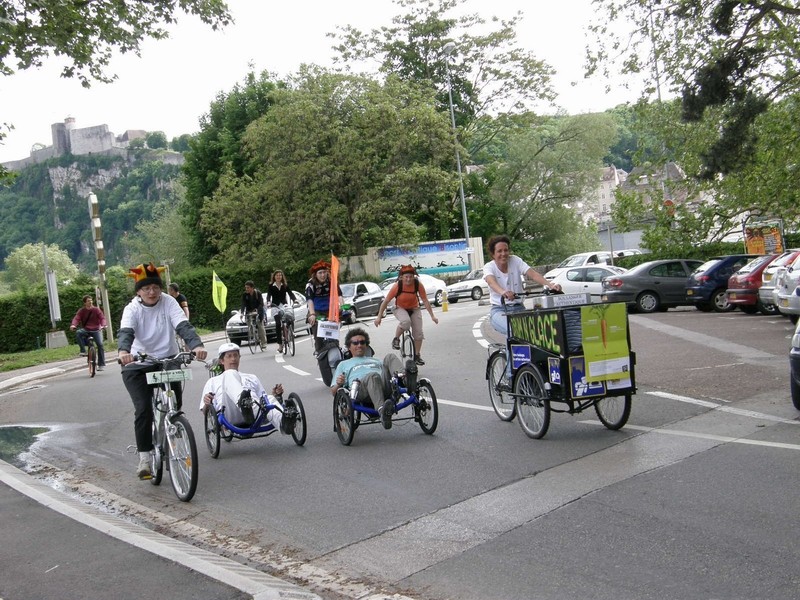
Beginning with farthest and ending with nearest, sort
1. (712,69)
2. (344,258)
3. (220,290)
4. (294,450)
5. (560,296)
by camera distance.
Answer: (344,258) < (220,290) < (712,69) < (294,450) < (560,296)

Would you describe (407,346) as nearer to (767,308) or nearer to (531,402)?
(531,402)

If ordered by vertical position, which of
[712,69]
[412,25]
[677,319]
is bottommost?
[677,319]

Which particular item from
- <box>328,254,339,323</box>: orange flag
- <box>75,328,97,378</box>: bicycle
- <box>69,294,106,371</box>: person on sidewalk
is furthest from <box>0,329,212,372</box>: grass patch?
<box>328,254,339,323</box>: orange flag

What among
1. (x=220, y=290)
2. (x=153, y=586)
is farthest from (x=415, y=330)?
(x=220, y=290)

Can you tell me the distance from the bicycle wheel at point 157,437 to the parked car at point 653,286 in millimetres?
19807

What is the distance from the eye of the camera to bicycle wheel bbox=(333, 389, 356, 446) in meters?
8.73

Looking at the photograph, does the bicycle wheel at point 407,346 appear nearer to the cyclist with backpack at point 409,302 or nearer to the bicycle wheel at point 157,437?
the cyclist with backpack at point 409,302

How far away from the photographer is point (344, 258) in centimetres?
4853

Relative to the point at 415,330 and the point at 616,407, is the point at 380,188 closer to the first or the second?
the point at 415,330

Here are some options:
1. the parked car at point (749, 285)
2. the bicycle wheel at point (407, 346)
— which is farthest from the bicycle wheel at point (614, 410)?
the parked car at point (749, 285)

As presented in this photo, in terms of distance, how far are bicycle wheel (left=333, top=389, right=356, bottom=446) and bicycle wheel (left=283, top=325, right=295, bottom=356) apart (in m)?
11.8

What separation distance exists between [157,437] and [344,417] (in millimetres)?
1852

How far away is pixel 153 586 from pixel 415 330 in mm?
8750

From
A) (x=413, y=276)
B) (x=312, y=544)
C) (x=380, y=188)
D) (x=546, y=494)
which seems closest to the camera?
(x=312, y=544)
